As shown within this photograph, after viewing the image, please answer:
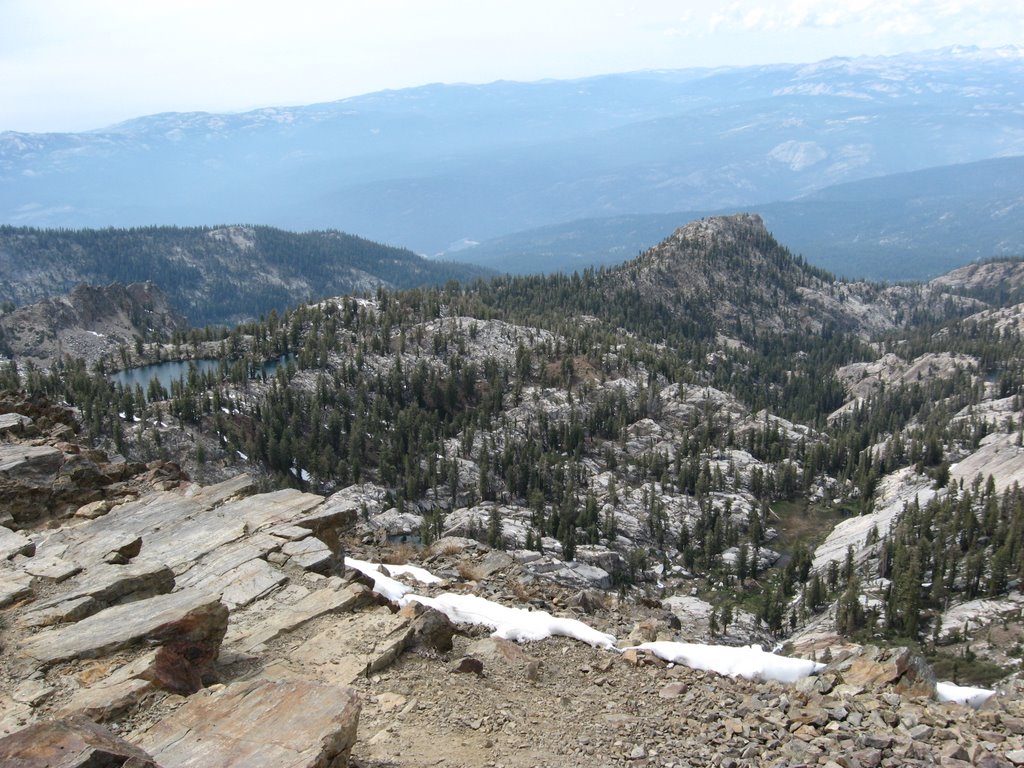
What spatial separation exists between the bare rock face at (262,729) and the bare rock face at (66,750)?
76.9 inches

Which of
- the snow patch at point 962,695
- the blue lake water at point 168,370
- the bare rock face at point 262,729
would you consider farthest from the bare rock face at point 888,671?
the blue lake water at point 168,370

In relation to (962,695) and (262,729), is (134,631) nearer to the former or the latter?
(262,729)

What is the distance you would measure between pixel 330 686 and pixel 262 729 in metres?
2.05

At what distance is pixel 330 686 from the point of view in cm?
1928

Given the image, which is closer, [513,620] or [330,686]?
[330,686]

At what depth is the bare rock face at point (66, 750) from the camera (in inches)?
571

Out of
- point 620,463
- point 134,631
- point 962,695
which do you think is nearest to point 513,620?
point 134,631

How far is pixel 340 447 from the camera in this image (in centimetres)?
14288

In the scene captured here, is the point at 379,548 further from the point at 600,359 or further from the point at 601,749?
the point at 600,359

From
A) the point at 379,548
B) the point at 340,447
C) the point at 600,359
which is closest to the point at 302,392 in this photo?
the point at 340,447

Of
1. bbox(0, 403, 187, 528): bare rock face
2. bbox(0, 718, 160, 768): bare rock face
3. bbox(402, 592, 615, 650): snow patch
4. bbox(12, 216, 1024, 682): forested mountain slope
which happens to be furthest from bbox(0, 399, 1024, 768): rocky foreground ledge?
bbox(12, 216, 1024, 682): forested mountain slope

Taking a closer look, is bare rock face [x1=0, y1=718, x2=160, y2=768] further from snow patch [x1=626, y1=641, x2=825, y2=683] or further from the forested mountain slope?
the forested mountain slope

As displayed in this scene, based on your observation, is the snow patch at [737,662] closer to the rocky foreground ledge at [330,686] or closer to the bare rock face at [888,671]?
the rocky foreground ledge at [330,686]

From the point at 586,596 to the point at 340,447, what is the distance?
110947 mm
